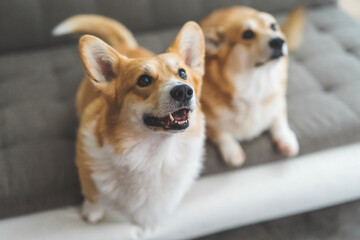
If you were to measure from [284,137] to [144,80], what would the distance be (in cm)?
65

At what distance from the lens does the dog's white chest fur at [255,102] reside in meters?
1.15

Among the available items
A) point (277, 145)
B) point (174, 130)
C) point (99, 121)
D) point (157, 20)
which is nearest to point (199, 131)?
point (174, 130)

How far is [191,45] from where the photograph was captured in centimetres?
89

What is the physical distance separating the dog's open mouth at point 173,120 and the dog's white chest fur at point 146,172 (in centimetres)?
8

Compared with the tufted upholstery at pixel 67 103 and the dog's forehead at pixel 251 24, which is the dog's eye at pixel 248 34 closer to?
the dog's forehead at pixel 251 24

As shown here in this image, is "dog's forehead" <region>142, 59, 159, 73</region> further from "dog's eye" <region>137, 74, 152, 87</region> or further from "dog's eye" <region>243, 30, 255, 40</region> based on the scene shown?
"dog's eye" <region>243, 30, 255, 40</region>

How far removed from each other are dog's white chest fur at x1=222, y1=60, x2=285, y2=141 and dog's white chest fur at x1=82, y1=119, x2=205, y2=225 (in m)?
0.27

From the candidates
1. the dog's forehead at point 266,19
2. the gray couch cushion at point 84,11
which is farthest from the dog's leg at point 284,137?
the gray couch cushion at point 84,11

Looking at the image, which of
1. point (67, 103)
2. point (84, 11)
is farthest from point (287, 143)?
point (84, 11)

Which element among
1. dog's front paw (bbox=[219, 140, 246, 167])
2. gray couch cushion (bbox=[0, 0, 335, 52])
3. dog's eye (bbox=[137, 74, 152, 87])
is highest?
dog's eye (bbox=[137, 74, 152, 87])

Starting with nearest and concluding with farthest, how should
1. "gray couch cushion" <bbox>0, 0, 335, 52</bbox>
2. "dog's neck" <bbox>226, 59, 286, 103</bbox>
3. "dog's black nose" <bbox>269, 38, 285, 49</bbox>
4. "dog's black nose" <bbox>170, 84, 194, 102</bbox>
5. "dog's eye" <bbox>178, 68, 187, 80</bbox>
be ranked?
"dog's black nose" <bbox>170, 84, 194, 102</bbox> < "dog's eye" <bbox>178, 68, 187, 80</bbox> < "dog's black nose" <bbox>269, 38, 285, 49</bbox> < "dog's neck" <bbox>226, 59, 286, 103</bbox> < "gray couch cushion" <bbox>0, 0, 335, 52</bbox>

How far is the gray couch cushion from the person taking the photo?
1.53 m

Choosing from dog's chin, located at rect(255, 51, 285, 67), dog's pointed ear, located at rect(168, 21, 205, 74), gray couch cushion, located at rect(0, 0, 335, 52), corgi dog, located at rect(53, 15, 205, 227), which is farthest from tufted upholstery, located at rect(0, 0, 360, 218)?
dog's pointed ear, located at rect(168, 21, 205, 74)

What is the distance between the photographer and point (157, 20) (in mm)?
1724
